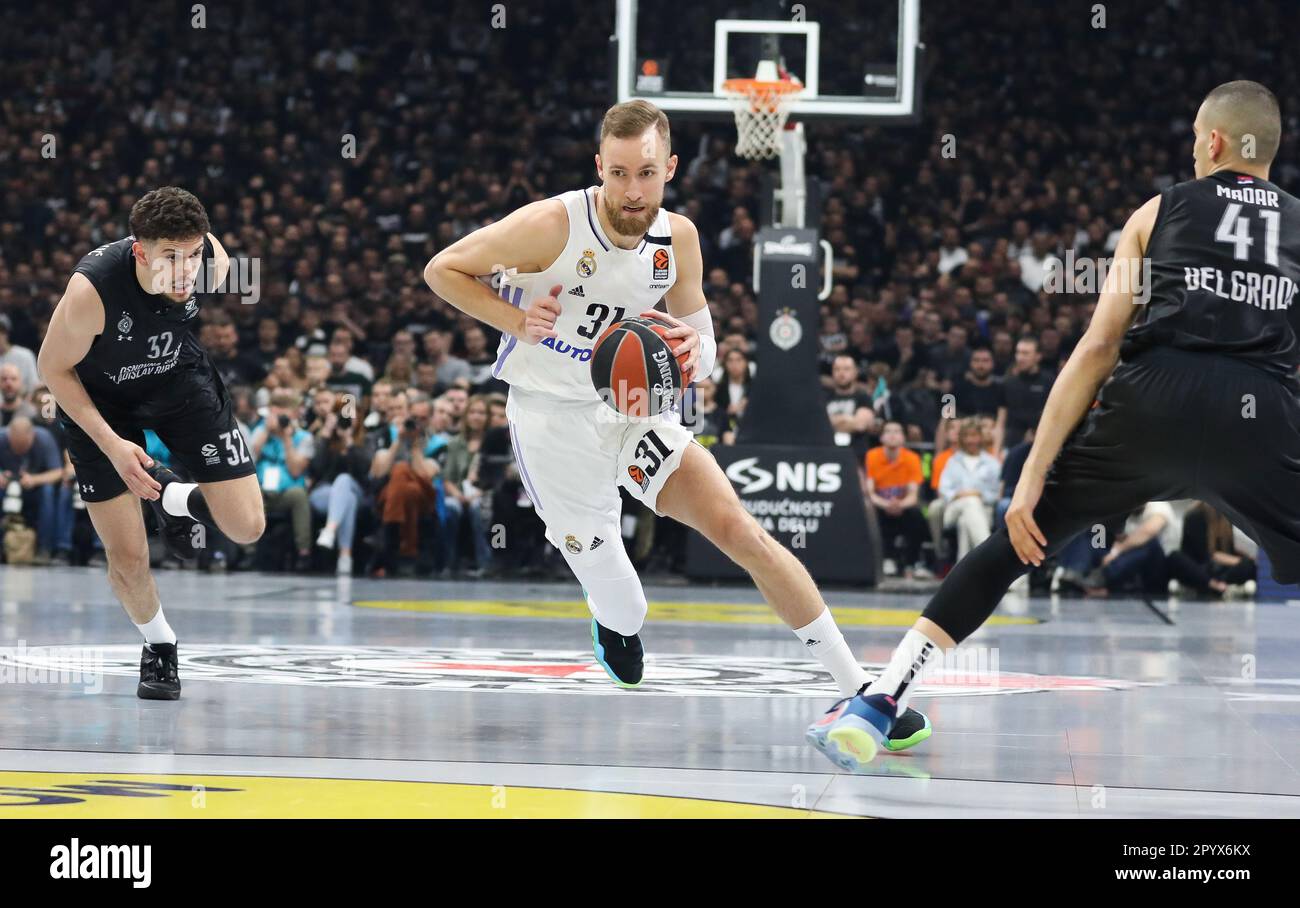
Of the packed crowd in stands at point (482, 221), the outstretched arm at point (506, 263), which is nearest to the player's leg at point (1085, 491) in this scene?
the outstretched arm at point (506, 263)

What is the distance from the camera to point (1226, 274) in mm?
4531

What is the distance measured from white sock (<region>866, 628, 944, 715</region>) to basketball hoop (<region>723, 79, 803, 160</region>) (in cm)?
822

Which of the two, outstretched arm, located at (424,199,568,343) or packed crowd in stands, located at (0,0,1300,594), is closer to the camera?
outstretched arm, located at (424,199,568,343)

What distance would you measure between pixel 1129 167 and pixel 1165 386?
14.7m

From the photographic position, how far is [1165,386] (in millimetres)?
4492

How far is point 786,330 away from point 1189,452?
818 cm

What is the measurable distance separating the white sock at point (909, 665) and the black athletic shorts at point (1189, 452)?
1.53 ft

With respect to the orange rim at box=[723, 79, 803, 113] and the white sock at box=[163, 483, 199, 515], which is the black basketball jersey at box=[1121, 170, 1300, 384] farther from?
the orange rim at box=[723, 79, 803, 113]

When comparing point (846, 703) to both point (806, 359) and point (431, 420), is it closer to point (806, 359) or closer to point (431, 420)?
point (806, 359)

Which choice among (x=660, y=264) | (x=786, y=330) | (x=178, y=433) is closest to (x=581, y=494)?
(x=660, y=264)

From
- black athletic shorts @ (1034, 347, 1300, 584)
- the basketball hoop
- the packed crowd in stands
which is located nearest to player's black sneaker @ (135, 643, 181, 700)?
black athletic shorts @ (1034, 347, 1300, 584)

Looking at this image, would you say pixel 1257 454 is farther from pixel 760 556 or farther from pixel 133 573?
pixel 133 573

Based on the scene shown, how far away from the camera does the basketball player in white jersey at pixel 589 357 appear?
5.25 meters

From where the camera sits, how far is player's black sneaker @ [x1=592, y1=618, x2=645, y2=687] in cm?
605
